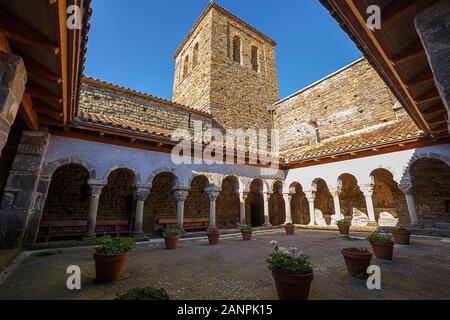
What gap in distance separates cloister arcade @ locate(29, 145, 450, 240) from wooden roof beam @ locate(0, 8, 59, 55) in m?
4.32

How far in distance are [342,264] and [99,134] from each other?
7.25 m

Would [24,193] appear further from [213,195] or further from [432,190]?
[432,190]

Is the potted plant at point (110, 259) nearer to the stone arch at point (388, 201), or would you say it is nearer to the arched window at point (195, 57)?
the stone arch at point (388, 201)

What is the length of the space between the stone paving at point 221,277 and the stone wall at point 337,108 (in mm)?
7648

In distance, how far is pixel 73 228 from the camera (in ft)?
25.9

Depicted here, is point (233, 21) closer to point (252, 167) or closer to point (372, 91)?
point (372, 91)

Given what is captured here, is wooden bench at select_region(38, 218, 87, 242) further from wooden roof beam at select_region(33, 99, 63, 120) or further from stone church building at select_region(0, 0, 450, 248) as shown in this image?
wooden roof beam at select_region(33, 99, 63, 120)

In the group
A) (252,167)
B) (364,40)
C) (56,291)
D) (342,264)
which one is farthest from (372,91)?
(56,291)

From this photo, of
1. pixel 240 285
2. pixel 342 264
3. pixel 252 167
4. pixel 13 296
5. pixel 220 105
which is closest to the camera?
pixel 13 296

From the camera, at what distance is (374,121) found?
35.2ft

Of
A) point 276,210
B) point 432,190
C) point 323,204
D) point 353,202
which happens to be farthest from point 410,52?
point 276,210

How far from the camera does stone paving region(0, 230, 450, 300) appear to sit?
2698 mm

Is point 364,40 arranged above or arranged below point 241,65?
below

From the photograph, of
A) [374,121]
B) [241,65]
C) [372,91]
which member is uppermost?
[241,65]
